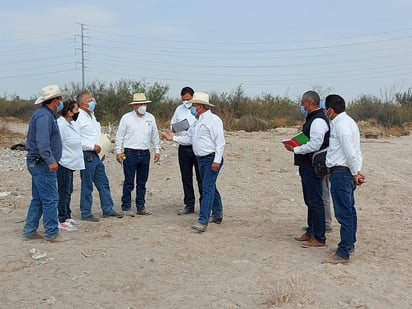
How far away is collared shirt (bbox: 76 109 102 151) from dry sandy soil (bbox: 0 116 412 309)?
1.13m

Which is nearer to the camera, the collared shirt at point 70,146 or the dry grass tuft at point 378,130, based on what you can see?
the collared shirt at point 70,146

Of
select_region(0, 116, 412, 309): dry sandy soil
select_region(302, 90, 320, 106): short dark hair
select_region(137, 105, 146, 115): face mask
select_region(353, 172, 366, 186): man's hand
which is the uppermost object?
select_region(302, 90, 320, 106): short dark hair

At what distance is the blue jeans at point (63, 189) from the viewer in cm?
786

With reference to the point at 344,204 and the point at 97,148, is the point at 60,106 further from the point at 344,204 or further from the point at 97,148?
the point at 344,204

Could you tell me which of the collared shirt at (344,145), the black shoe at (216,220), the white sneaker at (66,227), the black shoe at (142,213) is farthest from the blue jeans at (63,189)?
the collared shirt at (344,145)

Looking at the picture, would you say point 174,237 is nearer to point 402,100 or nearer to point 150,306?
point 150,306

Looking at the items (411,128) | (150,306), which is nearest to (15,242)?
(150,306)

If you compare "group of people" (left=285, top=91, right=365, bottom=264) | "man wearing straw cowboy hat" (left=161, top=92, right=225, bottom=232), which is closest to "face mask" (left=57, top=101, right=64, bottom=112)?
"man wearing straw cowboy hat" (left=161, top=92, right=225, bottom=232)

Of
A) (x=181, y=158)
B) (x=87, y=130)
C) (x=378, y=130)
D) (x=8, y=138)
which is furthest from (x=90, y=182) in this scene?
(x=378, y=130)

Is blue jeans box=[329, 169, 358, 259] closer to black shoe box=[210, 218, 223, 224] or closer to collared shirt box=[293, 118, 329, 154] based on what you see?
collared shirt box=[293, 118, 329, 154]

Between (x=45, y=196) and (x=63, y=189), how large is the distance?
930 mm

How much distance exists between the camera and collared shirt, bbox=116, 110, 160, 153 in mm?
8828

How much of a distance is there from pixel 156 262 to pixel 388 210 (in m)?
4.86

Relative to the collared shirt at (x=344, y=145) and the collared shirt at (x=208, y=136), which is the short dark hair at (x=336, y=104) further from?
the collared shirt at (x=208, y=136)
